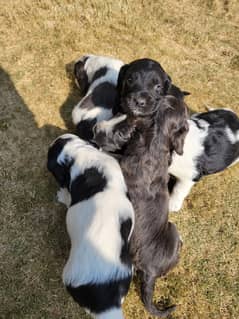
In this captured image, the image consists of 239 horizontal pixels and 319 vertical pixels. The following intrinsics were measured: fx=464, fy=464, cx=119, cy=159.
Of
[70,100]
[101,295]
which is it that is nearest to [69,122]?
[70,100]

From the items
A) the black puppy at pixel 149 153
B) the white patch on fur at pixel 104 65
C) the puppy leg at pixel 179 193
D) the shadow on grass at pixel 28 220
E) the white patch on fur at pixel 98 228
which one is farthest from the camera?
the white patch on fur at pixel 104 65

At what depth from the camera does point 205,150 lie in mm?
4395

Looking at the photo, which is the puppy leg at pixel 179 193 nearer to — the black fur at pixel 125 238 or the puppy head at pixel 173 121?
the puppy head at pixel 173 121

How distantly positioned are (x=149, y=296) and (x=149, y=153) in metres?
1.21

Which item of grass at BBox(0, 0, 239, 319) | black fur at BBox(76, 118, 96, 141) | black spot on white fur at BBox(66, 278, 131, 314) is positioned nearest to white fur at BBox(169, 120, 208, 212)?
grass at BBox(0, 0, 239, 319)

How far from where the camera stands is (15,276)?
4.17 meters

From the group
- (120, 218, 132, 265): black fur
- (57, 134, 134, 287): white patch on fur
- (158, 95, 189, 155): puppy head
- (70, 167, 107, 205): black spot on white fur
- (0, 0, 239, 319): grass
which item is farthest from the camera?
(0, 0, 239, 319): grass

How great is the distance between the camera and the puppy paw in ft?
15.2

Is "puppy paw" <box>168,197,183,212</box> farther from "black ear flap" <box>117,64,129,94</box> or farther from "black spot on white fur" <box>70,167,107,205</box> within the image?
"black ear flap" <box>117,64,129,94</box>

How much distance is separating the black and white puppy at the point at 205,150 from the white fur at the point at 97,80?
83 cm

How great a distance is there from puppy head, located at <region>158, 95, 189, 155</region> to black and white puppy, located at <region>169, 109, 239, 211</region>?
29 centimetres

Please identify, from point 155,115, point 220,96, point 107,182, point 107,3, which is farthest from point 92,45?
point 107,182

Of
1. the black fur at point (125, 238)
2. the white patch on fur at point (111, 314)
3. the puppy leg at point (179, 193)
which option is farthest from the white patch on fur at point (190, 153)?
the white patch on fur at point (111, 314)

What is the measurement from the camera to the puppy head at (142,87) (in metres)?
4.01
